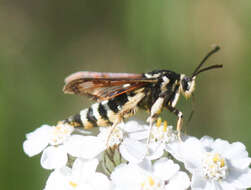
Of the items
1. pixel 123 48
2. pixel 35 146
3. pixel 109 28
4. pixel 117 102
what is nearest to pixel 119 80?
pixel 117 102

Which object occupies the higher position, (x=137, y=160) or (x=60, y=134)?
(x=60, y=134)

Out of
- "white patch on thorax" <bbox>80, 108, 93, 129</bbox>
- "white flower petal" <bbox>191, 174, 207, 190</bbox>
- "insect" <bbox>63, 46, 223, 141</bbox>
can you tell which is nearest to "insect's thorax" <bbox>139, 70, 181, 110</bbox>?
"insect" <bbox>63, 46, 223, 141</bbox>

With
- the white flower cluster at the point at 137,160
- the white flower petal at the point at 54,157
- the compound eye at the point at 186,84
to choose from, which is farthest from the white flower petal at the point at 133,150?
the compound eye at the point at 186,84

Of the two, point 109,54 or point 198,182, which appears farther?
point 109,54

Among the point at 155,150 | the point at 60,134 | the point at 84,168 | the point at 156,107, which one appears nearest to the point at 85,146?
the point at 84,168

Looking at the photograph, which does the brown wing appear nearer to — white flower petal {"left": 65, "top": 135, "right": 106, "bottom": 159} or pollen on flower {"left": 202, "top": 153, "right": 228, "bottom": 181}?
white flower petal {"left": 65, "top": 135, "right": 106, "bottom": 159}

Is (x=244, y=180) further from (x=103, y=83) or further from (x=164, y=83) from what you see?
(x=103, y=83)

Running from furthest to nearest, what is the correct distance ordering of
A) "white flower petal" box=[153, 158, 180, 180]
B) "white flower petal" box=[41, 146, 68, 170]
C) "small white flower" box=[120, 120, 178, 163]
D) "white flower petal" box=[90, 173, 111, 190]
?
1. "white flower petal" box=[41, 146, 68, 170]
2. "small white flower" box=[120, 120, 178, 163]
3. "white flower petal" box=[153, 158, 180, 180]
4. "white flower petal" box=[90, 173, 111, 190]
